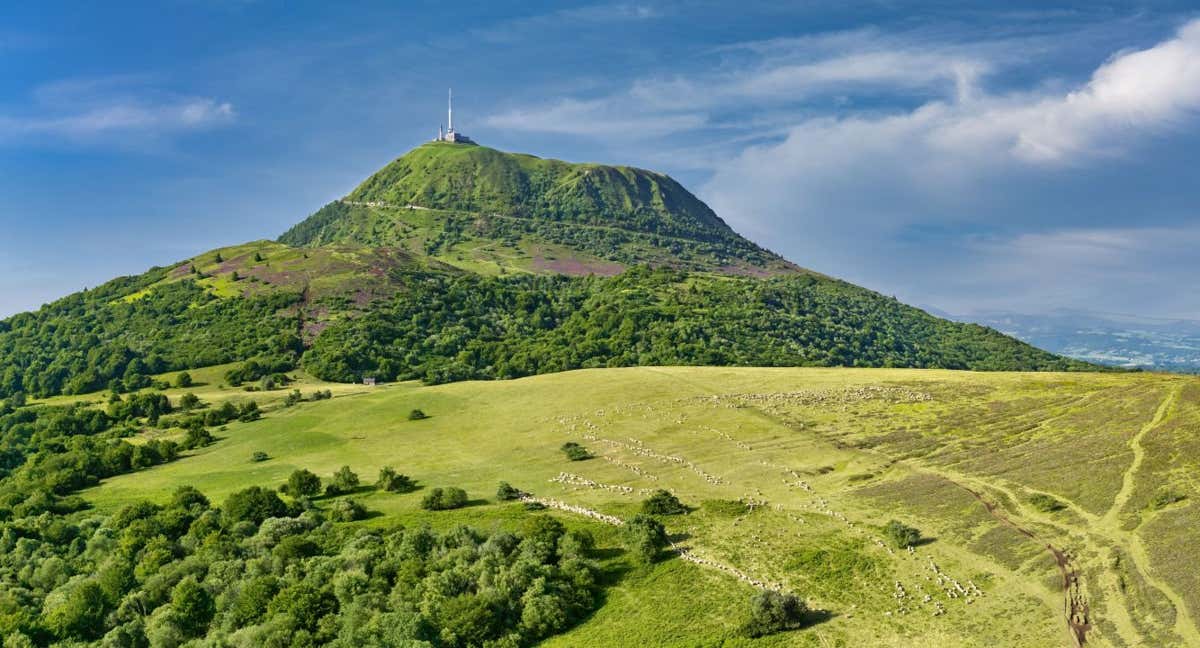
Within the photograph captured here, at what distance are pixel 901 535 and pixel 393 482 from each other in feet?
160

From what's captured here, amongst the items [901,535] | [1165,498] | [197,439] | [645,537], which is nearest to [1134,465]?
[1165,498]

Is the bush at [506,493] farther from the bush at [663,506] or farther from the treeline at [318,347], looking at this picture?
the treeline at [318,347]

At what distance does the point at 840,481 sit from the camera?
63844 millimetres

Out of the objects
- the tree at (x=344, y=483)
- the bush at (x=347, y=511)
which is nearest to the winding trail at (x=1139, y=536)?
the bush at (x=347, y=511)

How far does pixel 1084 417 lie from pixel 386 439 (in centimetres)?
8121

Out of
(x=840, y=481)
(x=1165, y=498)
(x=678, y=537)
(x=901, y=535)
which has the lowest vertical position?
(x=678, y=537)

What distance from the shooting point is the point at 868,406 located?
86.6 meters

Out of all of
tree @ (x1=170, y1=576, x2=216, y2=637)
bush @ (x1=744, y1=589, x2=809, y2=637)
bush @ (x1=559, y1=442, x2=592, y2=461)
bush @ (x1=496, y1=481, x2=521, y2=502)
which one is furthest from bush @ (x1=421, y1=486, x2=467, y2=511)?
bush @ (x1=744, y1=589, x2=809, y2=637)

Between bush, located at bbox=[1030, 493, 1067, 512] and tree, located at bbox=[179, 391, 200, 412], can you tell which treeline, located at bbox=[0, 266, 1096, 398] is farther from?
bush, located at bbox=[1030, 493, 1067, 512]

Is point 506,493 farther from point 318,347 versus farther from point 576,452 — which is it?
point 318,347

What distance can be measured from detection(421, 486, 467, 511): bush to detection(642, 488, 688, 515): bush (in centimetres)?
1791

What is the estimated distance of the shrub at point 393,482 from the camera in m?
71.8

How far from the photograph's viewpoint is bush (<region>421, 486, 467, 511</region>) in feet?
214

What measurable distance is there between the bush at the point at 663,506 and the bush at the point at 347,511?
2715 centimetres
